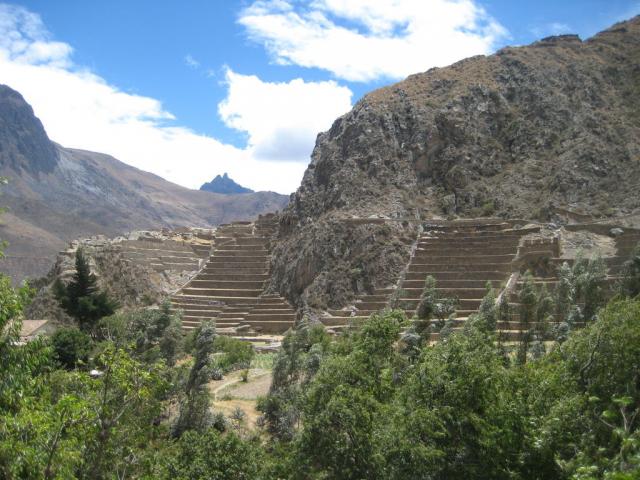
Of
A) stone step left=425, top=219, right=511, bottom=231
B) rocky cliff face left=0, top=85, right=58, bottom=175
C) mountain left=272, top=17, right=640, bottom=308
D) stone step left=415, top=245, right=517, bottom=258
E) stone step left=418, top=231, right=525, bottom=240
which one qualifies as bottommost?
stone step left=415, top=245, right=517, bottom=258

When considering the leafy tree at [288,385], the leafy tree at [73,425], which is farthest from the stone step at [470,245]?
the leafy tree at [73,425]

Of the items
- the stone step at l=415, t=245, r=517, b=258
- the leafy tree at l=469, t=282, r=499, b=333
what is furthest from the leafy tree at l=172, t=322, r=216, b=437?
the stone step at l=415, t=245, r=517, b=258

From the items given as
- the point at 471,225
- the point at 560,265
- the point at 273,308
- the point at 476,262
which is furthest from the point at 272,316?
the point at 560,265

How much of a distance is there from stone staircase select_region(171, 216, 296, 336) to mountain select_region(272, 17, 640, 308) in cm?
243

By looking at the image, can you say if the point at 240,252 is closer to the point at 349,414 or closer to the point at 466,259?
the point at 466,259

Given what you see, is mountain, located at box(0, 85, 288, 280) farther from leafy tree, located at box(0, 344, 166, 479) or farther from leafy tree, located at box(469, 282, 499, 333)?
leafy tree, located at box(0, 344, 166, 479)

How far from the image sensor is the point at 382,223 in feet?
192

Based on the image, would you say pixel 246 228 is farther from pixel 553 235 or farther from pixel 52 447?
pixel 52 447

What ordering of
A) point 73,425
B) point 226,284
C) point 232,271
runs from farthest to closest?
point 232,271 → point 226,284 → point 73,425

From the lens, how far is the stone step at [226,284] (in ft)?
212

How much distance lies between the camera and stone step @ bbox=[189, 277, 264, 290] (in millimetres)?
64519

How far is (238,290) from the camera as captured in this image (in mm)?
63938

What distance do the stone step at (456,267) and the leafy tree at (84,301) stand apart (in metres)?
22.1

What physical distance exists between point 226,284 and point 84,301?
19.0 m
